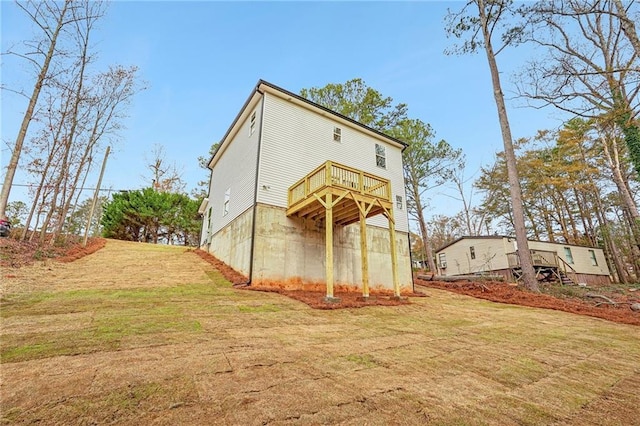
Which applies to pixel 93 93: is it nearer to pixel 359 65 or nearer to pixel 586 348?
pixel 359 65

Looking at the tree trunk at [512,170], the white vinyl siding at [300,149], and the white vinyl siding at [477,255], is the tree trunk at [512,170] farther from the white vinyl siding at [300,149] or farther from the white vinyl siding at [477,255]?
the white vinyl siding at [477,255]

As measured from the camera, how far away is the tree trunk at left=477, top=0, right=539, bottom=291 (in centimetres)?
1141

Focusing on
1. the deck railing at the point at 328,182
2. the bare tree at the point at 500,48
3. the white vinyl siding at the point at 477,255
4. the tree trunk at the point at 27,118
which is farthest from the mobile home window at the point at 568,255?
the tree trunk at the point at 27,118

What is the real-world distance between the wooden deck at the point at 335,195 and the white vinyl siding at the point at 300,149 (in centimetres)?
88

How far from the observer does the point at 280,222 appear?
10031 mm

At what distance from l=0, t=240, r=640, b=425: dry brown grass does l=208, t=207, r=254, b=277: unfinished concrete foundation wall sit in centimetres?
305

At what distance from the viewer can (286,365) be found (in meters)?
3.14

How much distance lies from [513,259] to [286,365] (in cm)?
2101

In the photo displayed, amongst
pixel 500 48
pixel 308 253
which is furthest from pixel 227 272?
pixel 500 48

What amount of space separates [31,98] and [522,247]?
1849 centimetres

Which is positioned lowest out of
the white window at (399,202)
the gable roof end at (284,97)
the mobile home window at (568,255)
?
the mobile home window at (568,255)

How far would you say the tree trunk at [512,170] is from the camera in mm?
11414

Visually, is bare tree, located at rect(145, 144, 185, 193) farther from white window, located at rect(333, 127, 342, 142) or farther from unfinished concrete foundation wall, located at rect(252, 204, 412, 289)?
unfinished concrete foundation wall, located at rect(252, 204, 412, 289)

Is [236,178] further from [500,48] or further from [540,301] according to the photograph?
[500,48]
